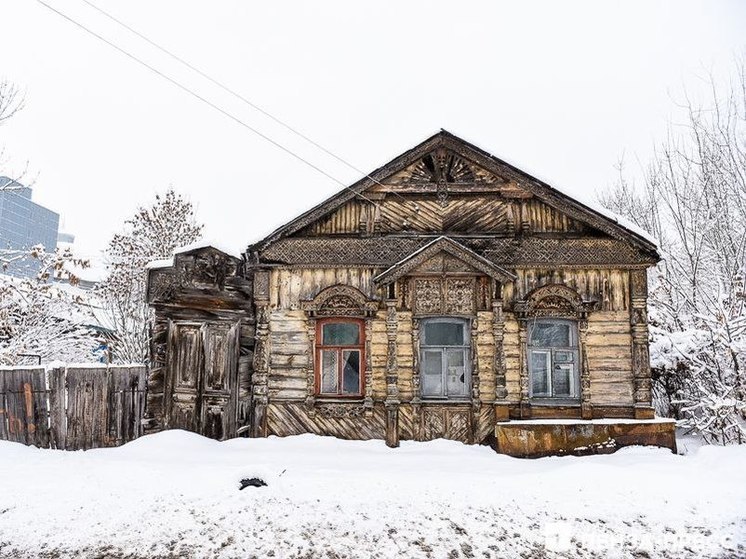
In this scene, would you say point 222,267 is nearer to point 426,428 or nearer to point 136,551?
point 426,428

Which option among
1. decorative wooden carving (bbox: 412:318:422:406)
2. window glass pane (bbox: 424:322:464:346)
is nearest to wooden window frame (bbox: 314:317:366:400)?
decorative wooden carving (bbox: 412:318:422:406)

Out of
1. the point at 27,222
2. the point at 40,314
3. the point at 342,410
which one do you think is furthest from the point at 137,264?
the point at 27,222

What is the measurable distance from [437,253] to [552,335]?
2885 mm

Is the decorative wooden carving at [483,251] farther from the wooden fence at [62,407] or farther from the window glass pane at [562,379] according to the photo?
the wooden fence at [62,407]

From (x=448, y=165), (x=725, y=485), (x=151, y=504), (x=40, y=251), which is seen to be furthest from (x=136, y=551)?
(x=40, y=251)

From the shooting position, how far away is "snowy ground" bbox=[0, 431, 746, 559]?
17.6 feet

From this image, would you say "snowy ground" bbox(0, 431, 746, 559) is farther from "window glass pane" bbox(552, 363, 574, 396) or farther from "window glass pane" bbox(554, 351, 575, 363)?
"window glass pane" bbox(554, 351, 575, 363)

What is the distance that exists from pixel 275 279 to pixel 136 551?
603cm

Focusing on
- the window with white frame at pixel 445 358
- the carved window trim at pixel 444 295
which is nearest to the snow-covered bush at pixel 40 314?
the carved window trim at pixel 444 295

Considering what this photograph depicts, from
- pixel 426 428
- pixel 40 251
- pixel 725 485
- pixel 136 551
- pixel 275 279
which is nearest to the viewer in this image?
pixel 136 551

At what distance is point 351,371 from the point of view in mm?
10273

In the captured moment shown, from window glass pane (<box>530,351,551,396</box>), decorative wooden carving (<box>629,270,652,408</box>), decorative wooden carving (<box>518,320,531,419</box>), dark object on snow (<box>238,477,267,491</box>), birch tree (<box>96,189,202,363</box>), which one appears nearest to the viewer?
dark object on snow (<box>238,477,267,491</box>)

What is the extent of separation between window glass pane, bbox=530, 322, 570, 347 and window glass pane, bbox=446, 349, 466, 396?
1504mm

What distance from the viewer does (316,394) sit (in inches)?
400
